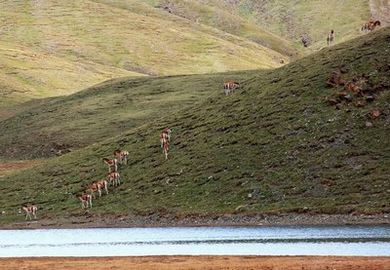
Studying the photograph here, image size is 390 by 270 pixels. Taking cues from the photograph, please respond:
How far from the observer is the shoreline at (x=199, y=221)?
73869 millimetres

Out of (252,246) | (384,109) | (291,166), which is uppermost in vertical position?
(384,109)

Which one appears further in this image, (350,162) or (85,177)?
(85,177)

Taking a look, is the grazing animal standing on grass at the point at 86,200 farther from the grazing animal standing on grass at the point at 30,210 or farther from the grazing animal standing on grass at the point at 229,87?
the grazing animal standing on grass at the point at 229,87

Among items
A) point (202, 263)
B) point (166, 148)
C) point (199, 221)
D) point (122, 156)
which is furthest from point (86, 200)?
point (202, 263)

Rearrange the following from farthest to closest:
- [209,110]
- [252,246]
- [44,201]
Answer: [209,110], [44,201], [252,246]

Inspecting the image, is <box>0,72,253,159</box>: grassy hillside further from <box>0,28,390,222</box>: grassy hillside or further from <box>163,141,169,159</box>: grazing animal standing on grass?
<box>163,141,169,159</box>: grazing animal standing on grass

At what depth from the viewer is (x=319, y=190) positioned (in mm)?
82000

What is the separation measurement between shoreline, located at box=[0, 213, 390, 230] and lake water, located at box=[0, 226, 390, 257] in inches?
82.9

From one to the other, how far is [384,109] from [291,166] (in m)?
13.4

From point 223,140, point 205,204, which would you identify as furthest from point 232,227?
point 223,140

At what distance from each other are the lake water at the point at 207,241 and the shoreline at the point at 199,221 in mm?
2107

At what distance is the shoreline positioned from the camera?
73869mm

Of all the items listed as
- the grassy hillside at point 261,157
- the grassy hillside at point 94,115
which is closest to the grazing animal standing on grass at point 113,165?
the grassy hillside at point 261,157

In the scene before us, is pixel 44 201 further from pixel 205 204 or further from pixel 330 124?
pixel 330 124
